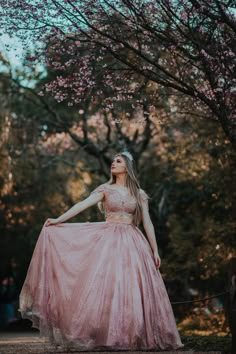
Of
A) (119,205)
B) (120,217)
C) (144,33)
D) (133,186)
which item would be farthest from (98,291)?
(144,33)

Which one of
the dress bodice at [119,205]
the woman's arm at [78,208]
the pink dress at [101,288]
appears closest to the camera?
the pink dress at [101,288]

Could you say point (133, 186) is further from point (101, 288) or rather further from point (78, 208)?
point (101, 288)

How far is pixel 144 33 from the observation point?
33.6ft

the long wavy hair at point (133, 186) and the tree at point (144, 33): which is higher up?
the tree at point (144, 33)

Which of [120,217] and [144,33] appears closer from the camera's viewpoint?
[120,217]

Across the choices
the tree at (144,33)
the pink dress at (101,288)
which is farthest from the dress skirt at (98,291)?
the tree at (144,33)

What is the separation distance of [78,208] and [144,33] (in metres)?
2.68

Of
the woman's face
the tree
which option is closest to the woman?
the woman's face

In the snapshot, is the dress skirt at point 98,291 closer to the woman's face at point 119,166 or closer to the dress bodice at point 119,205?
the dress bodice at point 119,205

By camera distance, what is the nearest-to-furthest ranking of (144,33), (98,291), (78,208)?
1. (98,291)
2. (78,208)
3. (144,33)

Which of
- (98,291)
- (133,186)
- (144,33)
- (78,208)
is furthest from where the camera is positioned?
(144,33)

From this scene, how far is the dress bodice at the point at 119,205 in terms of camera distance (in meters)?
8.91

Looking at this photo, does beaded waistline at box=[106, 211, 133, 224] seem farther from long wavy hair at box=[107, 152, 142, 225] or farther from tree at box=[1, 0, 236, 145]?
tree at box=[1, 0, 236, 145]

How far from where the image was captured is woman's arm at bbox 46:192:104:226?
878 cm
